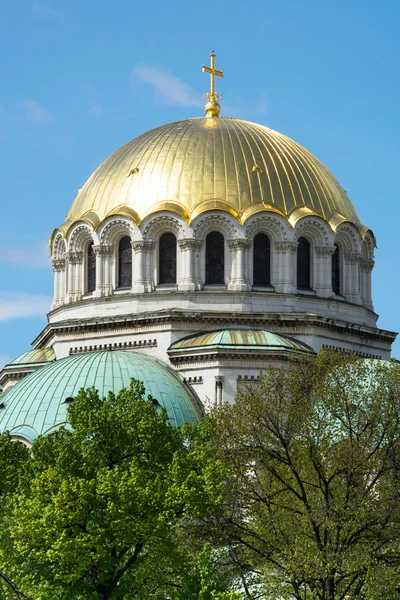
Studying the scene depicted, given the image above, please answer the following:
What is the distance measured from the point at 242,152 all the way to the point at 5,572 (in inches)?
882

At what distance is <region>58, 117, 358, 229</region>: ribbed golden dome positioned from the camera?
52.3 m

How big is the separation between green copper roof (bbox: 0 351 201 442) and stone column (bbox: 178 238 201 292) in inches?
125

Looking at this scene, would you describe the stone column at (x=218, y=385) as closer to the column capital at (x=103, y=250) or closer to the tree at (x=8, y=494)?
the column capital at (x=103, y=250)

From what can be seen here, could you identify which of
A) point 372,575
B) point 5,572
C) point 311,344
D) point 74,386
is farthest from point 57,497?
point 311,344

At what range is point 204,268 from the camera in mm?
51750

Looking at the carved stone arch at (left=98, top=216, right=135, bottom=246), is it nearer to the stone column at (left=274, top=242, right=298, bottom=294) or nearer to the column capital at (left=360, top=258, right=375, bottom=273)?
the stone column at (left=274, top=242, right=298, bottom=294)

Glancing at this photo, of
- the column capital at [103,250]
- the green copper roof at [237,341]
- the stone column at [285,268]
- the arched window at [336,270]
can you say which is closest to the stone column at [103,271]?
the column capital at [103,250]

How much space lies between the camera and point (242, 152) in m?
53.8

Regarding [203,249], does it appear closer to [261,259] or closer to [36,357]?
[261,259]

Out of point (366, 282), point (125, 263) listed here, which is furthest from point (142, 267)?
point (366, 282)

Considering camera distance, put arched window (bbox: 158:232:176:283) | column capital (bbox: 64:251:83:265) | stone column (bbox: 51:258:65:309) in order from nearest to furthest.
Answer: arched window (bbox: 158:232:176:283) → column capital (bbox: 64:251:83:265) → stone column (bbox: 51:258:65:309)

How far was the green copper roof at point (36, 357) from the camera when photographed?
2108 inches

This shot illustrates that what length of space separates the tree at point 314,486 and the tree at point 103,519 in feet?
3.90

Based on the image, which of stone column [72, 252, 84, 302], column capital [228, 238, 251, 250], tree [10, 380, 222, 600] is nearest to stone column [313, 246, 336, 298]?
column capital [228, 238, 251, 250]
